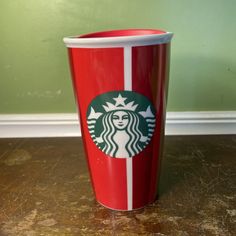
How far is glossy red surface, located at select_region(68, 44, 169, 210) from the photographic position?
0.46 m

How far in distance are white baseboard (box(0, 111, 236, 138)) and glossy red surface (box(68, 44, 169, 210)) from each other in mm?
381

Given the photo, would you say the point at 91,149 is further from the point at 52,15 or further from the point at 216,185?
the point at 52,15

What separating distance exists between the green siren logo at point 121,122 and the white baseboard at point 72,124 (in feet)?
1.37

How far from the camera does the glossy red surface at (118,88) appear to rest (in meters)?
0.46

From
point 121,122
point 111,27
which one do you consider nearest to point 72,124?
point 111,27

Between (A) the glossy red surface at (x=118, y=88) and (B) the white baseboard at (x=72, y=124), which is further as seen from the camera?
(B) the white baseboard at (x=72, y=124)

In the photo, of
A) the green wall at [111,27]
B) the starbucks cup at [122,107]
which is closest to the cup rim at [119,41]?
the starbucks cup at [122,107]

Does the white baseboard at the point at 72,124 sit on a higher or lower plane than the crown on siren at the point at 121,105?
lower

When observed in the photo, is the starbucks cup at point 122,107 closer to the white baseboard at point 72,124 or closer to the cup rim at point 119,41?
the cup rim at point 119,41

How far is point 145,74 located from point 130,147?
0.45 feet

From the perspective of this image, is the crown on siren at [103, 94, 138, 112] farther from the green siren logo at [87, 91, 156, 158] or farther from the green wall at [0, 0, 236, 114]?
the green wall at [0, 0, 236, 114]

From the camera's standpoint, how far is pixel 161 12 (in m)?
0.81

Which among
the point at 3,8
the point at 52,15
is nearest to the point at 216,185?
the point at 52,15

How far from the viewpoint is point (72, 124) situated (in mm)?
933
